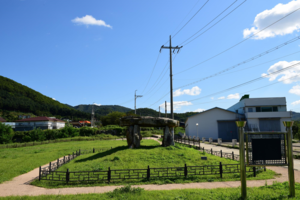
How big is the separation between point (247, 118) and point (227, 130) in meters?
4.86

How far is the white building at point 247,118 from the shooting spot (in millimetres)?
41344

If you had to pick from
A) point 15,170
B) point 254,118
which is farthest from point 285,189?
point 254,118

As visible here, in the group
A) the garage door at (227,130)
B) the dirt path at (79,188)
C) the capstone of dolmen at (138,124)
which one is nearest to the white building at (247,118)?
the garage door at (227,130)

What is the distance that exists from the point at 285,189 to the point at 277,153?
1940mm

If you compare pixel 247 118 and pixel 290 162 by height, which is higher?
pixel 247 118

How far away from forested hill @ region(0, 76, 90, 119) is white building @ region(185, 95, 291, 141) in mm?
105001

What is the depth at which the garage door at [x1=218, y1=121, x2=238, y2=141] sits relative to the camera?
43.0 meters

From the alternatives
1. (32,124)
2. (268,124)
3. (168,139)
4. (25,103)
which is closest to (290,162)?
(168,139)

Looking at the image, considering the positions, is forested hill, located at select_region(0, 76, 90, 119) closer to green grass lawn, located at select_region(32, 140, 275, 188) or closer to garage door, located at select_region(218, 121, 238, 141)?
garage door, located at select_region(218, 121, 238, 141)

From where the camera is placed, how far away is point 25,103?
129m

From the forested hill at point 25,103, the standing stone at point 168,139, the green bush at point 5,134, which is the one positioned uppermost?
the forested hill at point 25,103

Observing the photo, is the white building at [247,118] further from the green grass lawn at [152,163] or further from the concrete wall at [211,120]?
the green grass lawn at [152,163]

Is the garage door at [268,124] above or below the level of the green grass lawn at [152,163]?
above

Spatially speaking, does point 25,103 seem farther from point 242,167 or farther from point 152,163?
point 242,167
